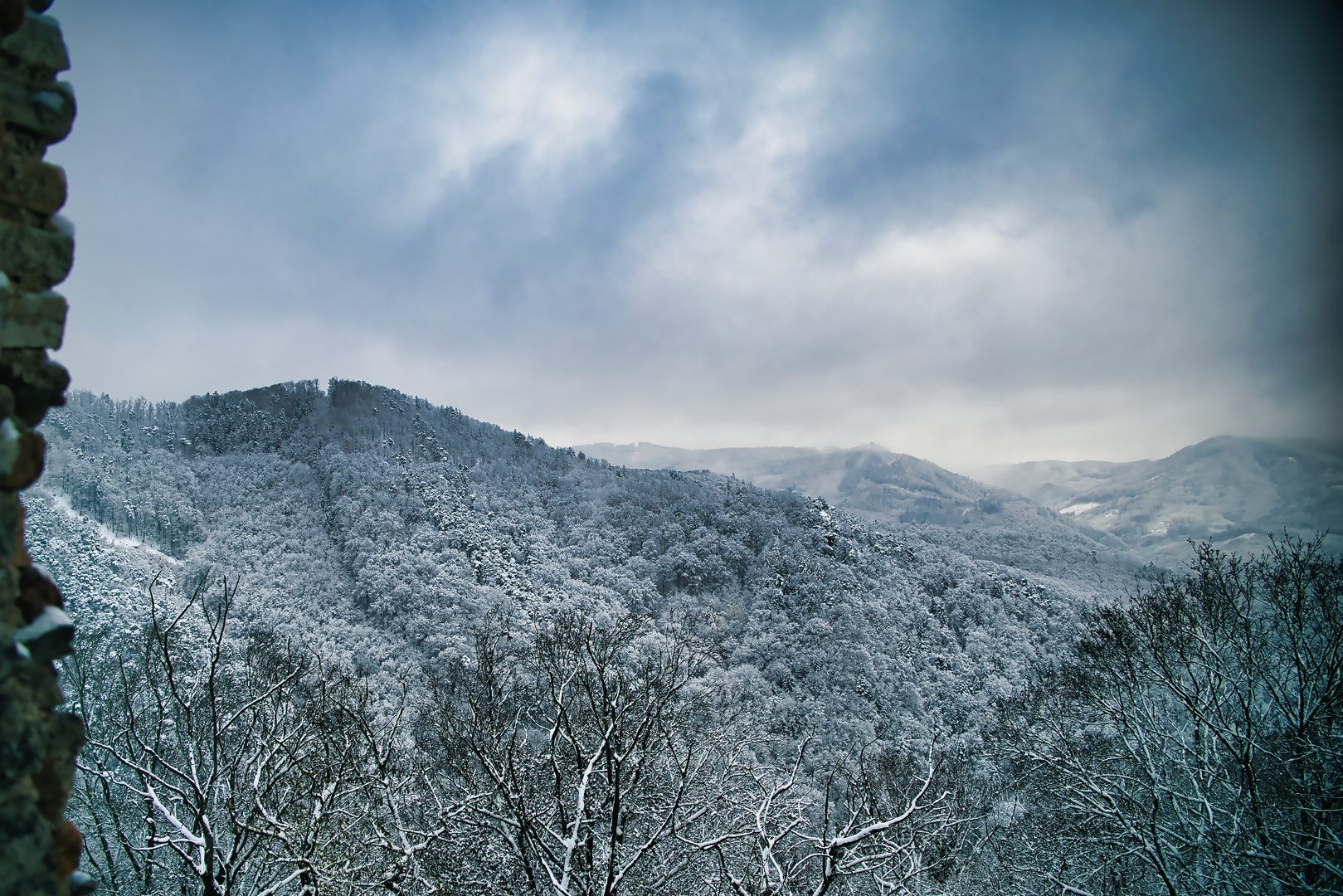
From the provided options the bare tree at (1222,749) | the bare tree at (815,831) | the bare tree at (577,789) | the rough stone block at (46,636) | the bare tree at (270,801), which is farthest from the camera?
the bare tree at (1222,749)

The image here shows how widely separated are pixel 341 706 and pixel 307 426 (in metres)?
111

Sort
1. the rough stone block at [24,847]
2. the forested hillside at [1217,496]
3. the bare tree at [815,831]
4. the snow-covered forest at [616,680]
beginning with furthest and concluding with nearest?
1. the forested hillside at [1217,496]
2. the snow-covered forest at [616,680]
3. the bare tree at [815,831]
4. the rough stone block at [24,847]

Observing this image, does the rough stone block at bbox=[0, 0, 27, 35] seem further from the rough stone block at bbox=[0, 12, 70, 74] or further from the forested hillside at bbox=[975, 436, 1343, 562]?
the forested hillside at bbox=[975, 436, 1343, 562]

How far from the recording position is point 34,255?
6.63 feet

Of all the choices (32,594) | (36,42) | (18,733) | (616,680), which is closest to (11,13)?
(36,42)

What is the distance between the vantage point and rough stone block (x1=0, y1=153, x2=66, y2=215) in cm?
196

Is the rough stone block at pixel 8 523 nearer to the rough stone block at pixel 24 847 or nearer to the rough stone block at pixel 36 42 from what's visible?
the rough stone block at pixel 24 847

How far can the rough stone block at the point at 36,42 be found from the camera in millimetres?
1976

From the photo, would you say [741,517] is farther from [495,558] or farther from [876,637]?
[495,558]

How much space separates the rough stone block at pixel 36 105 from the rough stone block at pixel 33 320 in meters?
0.68

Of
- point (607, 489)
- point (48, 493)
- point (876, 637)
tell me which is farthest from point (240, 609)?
point (876, 637)

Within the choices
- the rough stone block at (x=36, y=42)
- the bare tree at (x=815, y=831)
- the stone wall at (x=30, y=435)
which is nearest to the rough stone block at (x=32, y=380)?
the stone wall at (x=30, y=435)

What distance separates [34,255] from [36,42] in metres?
0.84

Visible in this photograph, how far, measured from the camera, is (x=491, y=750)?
602 centimetres
